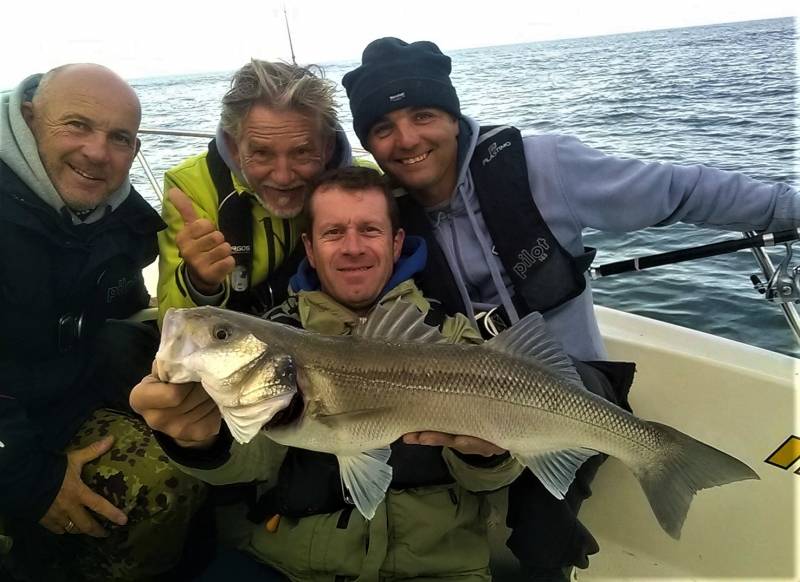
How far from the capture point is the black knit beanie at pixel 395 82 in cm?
323

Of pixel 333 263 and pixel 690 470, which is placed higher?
pixel 333 263

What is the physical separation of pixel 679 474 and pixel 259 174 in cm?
244

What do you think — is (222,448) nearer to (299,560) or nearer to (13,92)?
(299,560)

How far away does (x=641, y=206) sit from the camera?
3266 mm

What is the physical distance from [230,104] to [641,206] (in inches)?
88.7

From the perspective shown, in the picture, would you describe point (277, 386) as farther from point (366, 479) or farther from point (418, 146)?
point (418, 146)

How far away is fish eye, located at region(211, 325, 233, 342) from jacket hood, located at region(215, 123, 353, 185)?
1595 millimetres

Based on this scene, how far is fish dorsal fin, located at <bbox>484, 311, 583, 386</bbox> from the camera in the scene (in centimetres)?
233

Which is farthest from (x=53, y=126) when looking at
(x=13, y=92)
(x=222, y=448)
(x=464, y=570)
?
(x=464, y=570)

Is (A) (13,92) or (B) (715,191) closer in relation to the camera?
(A) (13,92)

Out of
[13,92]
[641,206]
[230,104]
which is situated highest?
[13,92]

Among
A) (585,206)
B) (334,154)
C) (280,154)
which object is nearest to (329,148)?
(334,154)

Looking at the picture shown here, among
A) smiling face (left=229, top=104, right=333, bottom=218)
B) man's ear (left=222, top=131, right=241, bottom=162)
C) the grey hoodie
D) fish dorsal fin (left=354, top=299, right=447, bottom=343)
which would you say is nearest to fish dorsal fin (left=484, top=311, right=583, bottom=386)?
fish dorsal fin (left=354, top=299, right=447, bottom=343)

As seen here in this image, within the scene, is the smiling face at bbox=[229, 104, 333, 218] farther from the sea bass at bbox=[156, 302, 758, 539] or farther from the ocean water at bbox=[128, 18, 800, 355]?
the sea bass at bbox=[156, 302, 758, 539]
